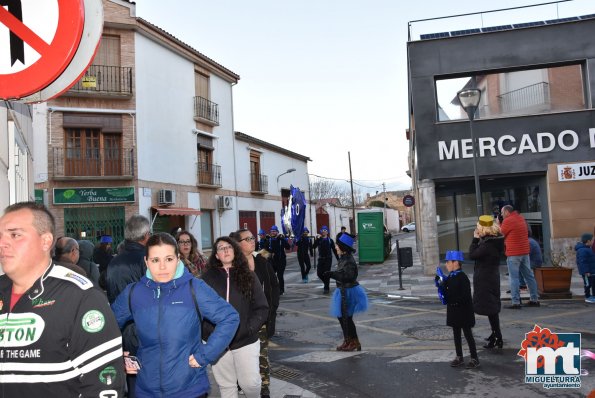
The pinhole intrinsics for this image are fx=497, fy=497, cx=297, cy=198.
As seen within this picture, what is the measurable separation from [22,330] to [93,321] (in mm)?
266

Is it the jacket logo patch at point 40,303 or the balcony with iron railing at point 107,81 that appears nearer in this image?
the jacket logo patch at point 40,303

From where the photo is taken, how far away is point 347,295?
648 centimetres

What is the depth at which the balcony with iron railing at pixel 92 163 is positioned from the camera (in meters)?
17.4

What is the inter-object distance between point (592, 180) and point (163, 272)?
1437 cm

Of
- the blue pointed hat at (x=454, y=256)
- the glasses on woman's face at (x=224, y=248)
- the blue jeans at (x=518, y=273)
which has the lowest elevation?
the blue jeans at (x=518, y=273)

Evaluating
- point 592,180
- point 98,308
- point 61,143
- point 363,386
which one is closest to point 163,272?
point 98,308

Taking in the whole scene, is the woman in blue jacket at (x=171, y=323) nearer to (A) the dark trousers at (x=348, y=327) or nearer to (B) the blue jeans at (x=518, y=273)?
(A) the dark trousers at (x=348, y=327)

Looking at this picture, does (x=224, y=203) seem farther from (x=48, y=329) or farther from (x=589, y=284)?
(x=48, y=329)

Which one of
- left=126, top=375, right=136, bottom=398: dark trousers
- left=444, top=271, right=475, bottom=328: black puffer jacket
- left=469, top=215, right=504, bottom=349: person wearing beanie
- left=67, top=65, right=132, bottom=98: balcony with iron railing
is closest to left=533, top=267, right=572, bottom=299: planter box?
left=469, top=215, right=504, bottom=349: person wearing beanie

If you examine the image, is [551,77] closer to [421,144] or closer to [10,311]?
[421,144]

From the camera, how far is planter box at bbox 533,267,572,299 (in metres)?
10.1

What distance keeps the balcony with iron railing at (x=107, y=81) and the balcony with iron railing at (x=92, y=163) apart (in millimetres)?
2088

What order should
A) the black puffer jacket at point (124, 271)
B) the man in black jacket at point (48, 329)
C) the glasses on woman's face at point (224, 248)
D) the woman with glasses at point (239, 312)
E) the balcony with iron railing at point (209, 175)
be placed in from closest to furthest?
the man in black jacket at point (48, 329) < the black puffer jacket at point (124, 271) < the woman with glasses at point (239, 312) < the glasses on woman's face at point (224, 248) < the balcony with iron railing at point (209, 175)

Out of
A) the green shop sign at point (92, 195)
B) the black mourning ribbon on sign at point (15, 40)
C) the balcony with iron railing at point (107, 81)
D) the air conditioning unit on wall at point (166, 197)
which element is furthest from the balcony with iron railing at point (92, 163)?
the black mourning ribbon on sign at point (15, 40)
